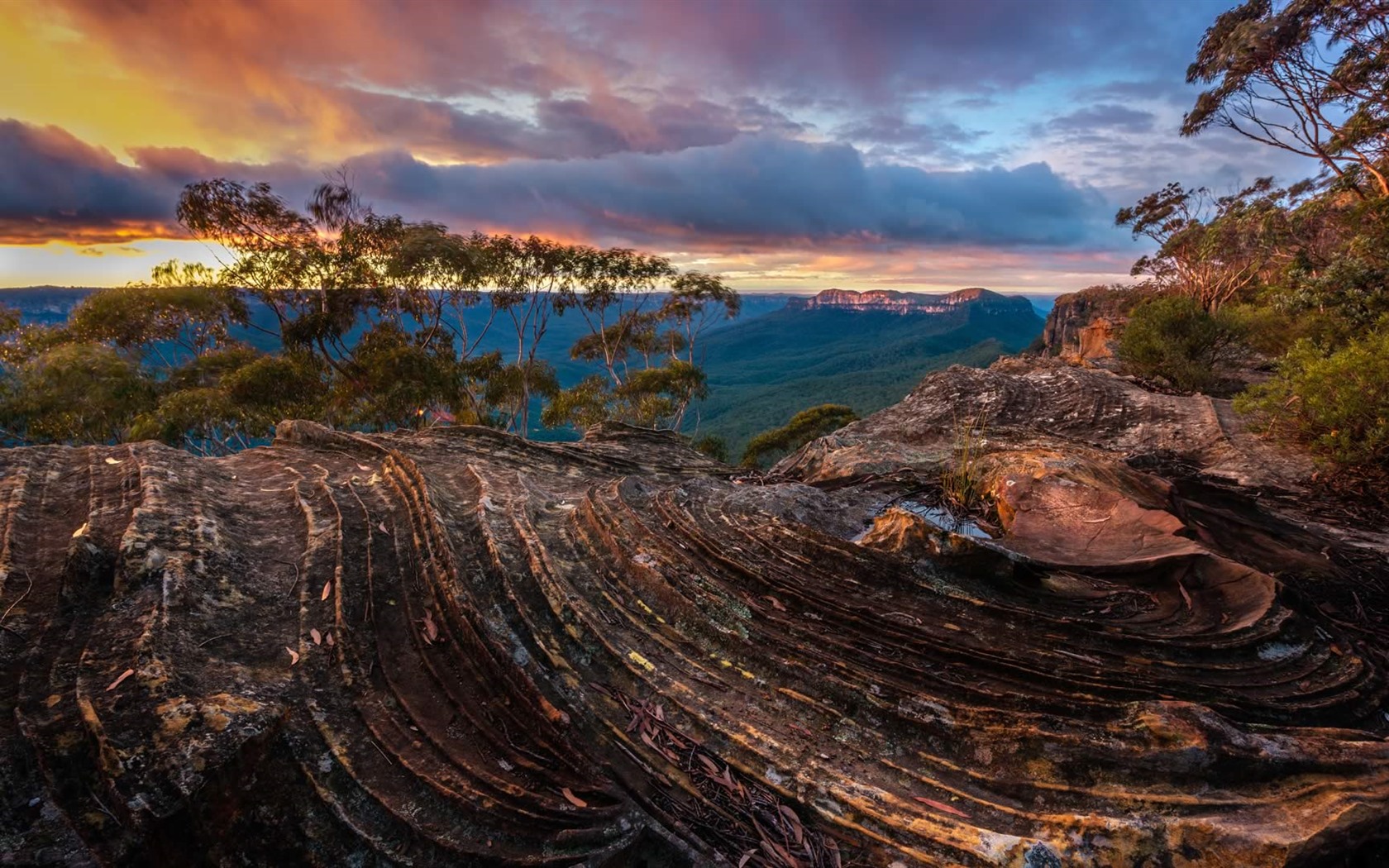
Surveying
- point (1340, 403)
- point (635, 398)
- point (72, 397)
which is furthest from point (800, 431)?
point (72, 397)

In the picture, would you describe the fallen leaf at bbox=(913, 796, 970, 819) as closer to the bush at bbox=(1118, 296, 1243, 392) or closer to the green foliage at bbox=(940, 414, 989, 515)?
the green foliage at bbox=(940, 414, 989, 515)

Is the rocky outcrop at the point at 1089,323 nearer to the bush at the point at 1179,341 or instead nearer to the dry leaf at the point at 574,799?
the bush at the point at 1179,341

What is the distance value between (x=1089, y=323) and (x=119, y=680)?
62216 mm

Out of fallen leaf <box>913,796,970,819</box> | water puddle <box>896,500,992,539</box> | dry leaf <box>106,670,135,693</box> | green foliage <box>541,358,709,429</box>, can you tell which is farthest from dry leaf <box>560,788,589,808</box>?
green foliage <box>541,358,709,429</box>

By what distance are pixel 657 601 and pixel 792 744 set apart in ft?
6.25

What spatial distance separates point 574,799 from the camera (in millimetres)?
3594

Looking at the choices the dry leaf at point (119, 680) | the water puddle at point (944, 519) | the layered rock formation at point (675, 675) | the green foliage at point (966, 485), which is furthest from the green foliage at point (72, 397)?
Result: the green foliage at point (966, 485)

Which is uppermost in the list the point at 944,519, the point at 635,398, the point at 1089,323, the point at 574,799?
the point at 1089,323

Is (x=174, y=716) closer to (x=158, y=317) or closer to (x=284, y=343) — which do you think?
(x=284, y=343)

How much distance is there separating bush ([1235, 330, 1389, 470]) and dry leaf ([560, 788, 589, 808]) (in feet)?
36.6

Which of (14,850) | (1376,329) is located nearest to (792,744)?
(14,850)

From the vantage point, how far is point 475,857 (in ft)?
10.5

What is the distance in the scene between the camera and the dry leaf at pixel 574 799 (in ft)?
11.6

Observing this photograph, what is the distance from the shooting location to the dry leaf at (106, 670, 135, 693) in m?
3.45
